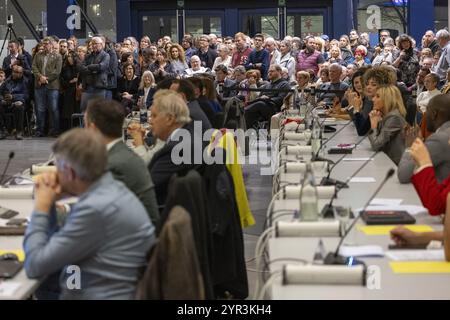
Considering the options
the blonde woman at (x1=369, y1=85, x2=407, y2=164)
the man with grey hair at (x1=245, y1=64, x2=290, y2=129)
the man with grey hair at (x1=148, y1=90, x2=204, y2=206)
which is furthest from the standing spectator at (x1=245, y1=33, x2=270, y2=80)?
the man with grey hair at (x1=148, y1=90, x2=204, y2=206)

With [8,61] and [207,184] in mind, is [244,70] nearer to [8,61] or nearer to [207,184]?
[8,61]

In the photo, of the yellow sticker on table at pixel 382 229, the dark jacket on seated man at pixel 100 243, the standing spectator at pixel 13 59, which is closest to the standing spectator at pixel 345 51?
the standing spectator at pixel 13 59

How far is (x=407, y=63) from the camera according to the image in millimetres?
15422

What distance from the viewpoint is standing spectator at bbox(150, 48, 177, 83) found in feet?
51.4

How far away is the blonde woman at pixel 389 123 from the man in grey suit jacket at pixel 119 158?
11.1 ft

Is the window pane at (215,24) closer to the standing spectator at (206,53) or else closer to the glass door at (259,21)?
the glass door at (259,21)

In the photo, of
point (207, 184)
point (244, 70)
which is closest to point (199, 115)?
→ point (207, 184)

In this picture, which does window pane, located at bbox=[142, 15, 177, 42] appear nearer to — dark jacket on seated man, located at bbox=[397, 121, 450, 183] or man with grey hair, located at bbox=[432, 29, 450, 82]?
man with grey hair, located at bbox=[432, 29, 450, 82]

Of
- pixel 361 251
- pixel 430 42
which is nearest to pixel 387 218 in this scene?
pixel 361 251

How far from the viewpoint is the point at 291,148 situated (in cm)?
802

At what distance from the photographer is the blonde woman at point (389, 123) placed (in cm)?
789

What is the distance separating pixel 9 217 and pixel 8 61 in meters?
12.8

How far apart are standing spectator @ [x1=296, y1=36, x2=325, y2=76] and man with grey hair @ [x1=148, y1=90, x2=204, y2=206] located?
11.4 metres
